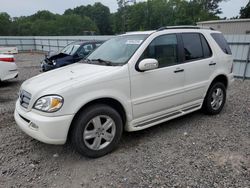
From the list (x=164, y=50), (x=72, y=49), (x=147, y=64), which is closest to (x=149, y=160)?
(x=147, y=64)

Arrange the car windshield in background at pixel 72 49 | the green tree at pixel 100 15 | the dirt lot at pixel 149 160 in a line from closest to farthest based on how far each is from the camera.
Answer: the dirt lot at pixel 149 160 < the car windshield in background at pixel 72 49 < the green tree at pixel 100 15

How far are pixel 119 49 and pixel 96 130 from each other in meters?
1.48

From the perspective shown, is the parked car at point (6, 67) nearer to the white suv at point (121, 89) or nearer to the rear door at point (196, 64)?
the white suv at point (121, 89)

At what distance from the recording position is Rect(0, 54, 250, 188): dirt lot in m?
2.79

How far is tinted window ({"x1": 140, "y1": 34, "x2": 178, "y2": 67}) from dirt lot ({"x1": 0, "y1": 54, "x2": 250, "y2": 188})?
4.20ft

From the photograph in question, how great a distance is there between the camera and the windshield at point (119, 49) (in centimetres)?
358

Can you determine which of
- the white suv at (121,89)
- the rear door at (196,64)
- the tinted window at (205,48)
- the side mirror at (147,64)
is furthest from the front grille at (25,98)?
the tinted window at (205,48)

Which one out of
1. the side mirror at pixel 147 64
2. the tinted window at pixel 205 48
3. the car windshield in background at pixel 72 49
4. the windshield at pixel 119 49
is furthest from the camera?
the car windshield in background at pixel 72 49

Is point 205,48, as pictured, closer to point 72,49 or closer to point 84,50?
point 84,50

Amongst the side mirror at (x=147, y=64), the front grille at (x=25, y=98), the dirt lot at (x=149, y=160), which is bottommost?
the dirt lot at (x=149, y=160)

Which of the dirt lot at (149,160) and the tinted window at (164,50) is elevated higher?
the tinted window at (164,50)

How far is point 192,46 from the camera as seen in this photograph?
13.8ft

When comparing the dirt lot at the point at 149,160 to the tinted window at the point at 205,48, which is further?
the tinted window at the point at 205,48

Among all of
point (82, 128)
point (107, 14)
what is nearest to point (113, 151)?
point (82, 128)
